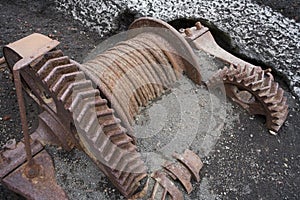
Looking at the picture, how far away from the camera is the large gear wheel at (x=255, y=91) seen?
2693 mm

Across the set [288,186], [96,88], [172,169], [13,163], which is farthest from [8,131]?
[288,186]

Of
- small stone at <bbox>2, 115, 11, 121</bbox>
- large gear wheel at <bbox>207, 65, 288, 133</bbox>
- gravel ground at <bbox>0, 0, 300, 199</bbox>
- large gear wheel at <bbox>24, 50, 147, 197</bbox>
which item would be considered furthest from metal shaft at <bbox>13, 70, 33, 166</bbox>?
large gear wheel at <bbox>207, 65, 288, 133</bbox>

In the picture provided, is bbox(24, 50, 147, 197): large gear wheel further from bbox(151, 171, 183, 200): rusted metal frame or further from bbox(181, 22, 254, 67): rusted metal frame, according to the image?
bbox(181, 22, 254, 67): rusted metal frame

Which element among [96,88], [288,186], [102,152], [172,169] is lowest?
[288,186]

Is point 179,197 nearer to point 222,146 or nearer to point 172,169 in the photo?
point 172,169

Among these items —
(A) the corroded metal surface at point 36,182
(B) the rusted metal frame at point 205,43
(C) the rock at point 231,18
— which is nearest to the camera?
(A) the corroded metal surface at point 36,182

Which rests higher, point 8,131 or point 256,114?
point 256,114

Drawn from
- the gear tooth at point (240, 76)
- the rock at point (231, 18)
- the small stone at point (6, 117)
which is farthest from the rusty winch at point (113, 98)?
the rock at point (231, 18)

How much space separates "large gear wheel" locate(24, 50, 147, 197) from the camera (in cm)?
202

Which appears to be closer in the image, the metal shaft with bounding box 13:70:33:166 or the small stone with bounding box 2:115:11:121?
the metal shaft with bounding box 13:70:33:166

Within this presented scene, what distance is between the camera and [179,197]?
238cm

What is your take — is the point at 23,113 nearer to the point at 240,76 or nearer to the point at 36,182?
the point at 36,182

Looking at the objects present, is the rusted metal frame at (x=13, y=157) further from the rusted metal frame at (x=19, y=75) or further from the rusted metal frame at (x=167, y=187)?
the rusted metal frame at (x=167, y=187)

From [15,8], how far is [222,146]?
95.1 inches
